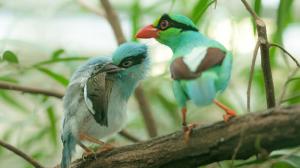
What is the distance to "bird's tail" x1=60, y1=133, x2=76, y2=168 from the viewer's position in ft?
9.57

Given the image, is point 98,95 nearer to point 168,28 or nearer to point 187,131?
point 168,28

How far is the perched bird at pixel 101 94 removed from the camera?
2869 mm

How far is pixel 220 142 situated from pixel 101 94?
0.70m

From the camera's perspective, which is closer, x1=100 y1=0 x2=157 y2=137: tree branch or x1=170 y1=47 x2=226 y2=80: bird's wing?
x1=170 y1=47 x2=226 y2=80: bird's wing

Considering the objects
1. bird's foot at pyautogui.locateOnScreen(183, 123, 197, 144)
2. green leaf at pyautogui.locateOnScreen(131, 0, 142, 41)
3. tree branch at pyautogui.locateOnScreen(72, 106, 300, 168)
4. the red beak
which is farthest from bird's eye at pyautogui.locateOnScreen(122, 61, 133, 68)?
green leaf at pyautogui.locateOnScreen(131, 0, 142, 41)

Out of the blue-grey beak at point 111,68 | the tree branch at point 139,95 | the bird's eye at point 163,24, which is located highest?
the bird's eye at point 163,24

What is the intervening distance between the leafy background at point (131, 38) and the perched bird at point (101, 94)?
11.6 inches

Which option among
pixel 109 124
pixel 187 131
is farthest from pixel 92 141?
pixel 187 131

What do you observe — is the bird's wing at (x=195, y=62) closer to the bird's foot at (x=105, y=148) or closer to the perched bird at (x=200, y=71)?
the perched bird at (x=200, y=71)

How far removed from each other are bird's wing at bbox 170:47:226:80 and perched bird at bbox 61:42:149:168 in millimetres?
560

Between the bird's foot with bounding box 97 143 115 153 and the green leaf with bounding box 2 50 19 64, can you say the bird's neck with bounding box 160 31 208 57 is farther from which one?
the green leaf with bounding box 2 50 19 64

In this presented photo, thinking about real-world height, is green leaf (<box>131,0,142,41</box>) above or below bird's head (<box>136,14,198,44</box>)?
below

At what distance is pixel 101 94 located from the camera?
279cm

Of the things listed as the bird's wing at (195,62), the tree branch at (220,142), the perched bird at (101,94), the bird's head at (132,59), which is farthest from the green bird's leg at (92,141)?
the bird's wing at (195,62)
